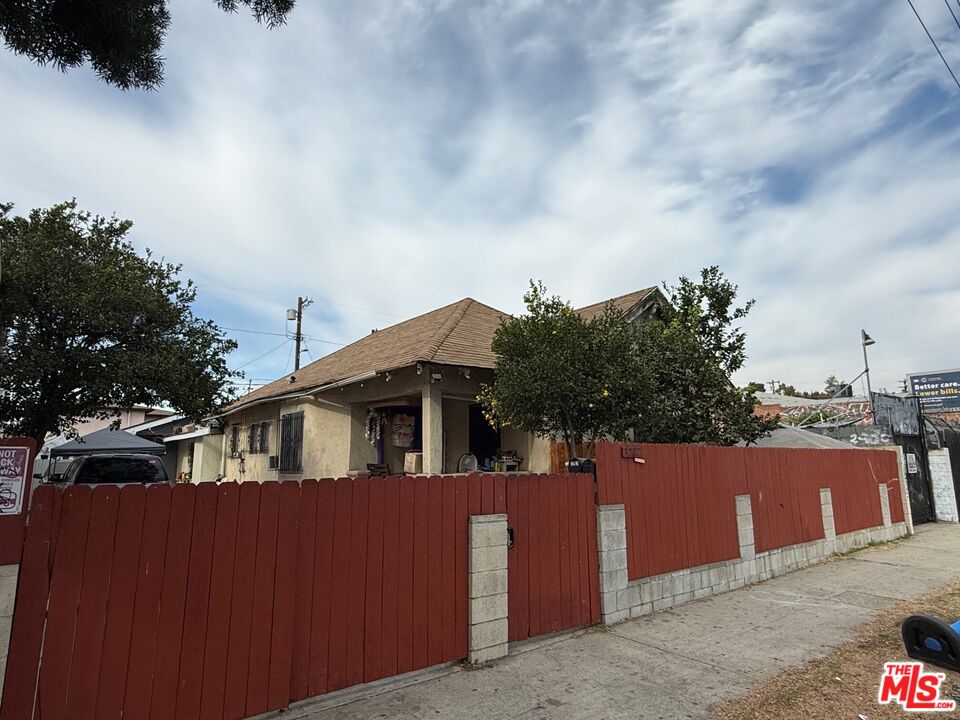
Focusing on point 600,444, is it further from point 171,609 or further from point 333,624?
point 171,609

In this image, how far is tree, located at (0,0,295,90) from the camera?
17.1 ft

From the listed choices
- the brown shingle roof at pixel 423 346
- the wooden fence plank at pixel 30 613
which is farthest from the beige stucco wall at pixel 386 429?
the wooden fence plank at pixel 30 613

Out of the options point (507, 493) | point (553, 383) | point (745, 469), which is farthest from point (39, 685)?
point (745, 469)

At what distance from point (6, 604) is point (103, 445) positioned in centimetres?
1327

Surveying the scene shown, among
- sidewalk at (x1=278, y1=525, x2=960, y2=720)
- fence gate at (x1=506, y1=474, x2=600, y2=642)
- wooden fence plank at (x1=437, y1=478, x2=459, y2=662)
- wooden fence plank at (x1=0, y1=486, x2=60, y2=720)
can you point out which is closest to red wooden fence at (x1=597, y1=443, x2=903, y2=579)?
fence gate at (x1=506, y1=474, x2=600, y2=642)

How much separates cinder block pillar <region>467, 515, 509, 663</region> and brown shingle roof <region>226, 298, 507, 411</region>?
16.9 ft

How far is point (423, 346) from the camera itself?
1133 centimetres

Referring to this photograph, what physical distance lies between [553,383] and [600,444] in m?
2.41

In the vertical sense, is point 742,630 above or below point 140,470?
below

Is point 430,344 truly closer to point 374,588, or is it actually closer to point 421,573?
point 421,573

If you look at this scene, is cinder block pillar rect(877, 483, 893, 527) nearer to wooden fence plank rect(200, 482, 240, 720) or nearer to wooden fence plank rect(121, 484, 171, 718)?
wooden fence plank rect(200, 482, 240, 720)

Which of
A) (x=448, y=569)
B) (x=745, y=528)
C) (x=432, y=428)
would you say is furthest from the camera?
(x=432, y=428)

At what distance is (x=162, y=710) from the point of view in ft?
11.6

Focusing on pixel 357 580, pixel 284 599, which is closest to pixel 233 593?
pixel 284 599
